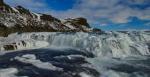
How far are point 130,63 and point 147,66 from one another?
5.02 ft

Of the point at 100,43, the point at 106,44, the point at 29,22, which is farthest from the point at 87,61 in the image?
the point at 29,22

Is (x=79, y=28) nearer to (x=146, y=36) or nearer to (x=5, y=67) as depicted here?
(x=146, y=36)

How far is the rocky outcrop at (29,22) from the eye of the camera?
6811 centimetres

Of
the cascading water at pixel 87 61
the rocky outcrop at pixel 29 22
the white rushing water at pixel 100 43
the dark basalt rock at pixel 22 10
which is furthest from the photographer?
the dark basalt rock at pixel 22 10

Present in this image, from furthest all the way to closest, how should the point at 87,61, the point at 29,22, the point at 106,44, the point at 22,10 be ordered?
the point at 22,10
the point at 29,22
the point at 106,44
the point at 87,61

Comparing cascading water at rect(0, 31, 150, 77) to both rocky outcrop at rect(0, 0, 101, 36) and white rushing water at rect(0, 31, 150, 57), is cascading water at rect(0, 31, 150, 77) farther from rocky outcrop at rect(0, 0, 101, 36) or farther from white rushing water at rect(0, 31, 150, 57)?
rocky outcrop at rect(0, 0, 101, 36)

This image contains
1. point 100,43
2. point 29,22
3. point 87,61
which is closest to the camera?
point 87,61

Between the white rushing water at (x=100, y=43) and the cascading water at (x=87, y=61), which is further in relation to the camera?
the white rushing water at (x=100, y=43)

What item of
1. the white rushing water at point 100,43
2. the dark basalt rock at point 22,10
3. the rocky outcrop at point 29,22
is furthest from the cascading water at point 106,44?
the dark basalt rock at point 22,10

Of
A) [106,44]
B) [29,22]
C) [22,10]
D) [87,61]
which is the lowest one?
[87,61]

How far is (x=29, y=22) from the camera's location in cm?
7656

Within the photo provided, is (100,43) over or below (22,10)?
below

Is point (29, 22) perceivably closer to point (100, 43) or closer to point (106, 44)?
point (100, 43)

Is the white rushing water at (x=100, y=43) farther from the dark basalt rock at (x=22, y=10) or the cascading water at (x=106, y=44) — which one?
the dark basalt rock at (x=22, y=10)
